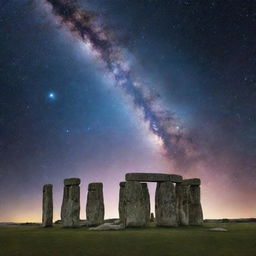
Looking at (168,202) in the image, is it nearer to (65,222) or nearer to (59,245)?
(65,222)

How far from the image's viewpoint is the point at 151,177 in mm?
17109

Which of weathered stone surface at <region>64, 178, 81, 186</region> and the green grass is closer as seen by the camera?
the green grass

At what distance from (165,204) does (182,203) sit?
1409 millimetres

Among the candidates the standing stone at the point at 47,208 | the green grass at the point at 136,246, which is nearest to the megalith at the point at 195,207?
the green grass at the point at 136,246

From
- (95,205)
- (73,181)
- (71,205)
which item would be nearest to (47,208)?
(71,205)

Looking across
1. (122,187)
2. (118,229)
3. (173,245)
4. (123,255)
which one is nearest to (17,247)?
(123,255)

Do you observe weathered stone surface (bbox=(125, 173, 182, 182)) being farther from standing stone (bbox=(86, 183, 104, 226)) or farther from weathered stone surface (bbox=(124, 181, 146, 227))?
standing stone (bbox=(86, 183, 104, 226))

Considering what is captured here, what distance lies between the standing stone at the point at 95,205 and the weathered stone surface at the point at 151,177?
230 centimetres

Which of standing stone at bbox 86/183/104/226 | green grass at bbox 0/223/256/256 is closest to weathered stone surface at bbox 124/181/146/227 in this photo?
standing stone at bbox 86/183/104/226

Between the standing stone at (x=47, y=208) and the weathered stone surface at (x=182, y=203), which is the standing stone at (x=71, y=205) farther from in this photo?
the weathered stone surface at (x=182, y=203)

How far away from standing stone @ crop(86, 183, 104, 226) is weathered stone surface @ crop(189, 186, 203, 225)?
13.7ft

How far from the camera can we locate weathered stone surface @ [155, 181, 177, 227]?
17.1m

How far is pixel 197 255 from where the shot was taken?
895 cm

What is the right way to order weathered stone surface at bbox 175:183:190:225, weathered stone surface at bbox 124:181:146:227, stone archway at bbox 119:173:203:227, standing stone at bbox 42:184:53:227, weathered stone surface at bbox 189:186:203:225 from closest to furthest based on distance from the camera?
weathered stone surface at bbox 124:181:146:227 < stone archway at bbox 119:173:203:227 < weathered stone surface at bbox 175:183:190:225 < weathered stone surface at bbox 189:186:203:225 < standing stone at bbox 42:184:53:227
